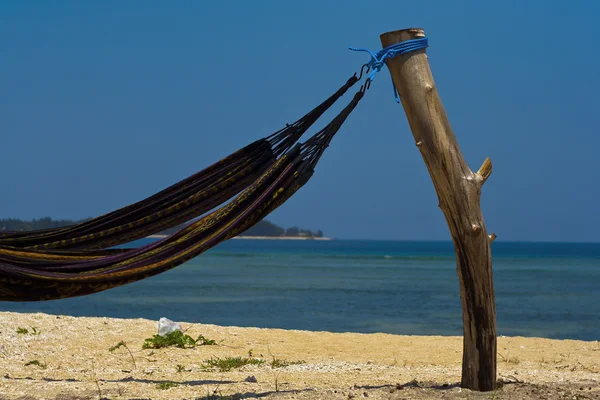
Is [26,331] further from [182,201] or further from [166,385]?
[182,201]

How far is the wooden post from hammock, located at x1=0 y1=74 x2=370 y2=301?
1.16 ft

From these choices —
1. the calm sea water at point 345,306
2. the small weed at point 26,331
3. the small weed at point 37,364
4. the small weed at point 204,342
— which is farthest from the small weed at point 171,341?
the calm sea water at point 345,306

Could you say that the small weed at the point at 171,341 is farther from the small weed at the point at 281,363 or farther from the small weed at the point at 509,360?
the small weed at the point at 509,360

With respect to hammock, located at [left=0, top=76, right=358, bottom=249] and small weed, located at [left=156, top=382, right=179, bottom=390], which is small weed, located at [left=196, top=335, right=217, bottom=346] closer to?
small weed, located at [left=156, top=382, right=179, bottom=390]

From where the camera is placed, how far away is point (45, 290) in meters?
4.05

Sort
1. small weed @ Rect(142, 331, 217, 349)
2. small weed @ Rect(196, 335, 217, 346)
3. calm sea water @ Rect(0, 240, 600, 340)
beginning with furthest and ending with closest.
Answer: calm sea water @ Rect(0, 240, 600, 340), small weed @ Rect(196, 335, 217, 346), small weed @ Rect(142, 331, 217, 349)

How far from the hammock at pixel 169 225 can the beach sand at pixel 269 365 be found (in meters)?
0.81

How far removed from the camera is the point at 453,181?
13.6 ft

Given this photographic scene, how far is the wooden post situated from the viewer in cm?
415

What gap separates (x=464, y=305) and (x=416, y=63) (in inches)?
52.9

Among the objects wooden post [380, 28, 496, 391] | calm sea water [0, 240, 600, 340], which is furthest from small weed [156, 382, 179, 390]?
calm sea water [0, 240, 600, 340]

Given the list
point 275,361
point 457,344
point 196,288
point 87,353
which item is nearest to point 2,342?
point 87,353

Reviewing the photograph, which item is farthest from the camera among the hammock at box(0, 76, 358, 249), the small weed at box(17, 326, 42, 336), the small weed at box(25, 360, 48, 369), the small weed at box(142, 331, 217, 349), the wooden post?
the small weed at box(17, 326, 42, 336)

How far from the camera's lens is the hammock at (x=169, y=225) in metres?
4.02
